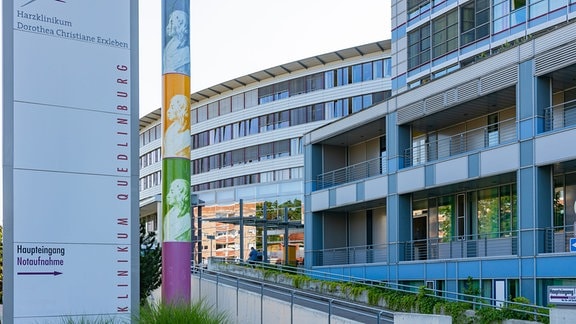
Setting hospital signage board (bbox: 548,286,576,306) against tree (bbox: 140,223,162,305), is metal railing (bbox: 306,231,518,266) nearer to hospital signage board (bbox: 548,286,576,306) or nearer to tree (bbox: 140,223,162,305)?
hospital signage board (bbox: 548,286,576,306)

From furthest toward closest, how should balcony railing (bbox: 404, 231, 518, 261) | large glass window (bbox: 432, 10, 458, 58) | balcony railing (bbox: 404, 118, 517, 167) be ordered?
large glass window (bbox: 432, 10, 458, 58), balcony railing (bbox: 404, 118, 517, 167), balcony railing (bbox: 404, 231, 518, 261)

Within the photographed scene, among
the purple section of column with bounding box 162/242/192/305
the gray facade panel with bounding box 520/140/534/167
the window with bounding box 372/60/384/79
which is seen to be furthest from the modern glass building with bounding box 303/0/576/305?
the window with bounding box 372/60/384/79

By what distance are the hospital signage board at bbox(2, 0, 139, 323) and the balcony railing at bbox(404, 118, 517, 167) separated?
19161 mm

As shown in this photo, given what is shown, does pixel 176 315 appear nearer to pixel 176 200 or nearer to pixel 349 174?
pixel 176 200

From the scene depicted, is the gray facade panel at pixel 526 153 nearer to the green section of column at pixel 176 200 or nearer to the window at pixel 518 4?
the window at pixel 518 4

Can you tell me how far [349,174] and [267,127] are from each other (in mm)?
23896

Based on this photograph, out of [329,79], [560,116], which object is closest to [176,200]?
[560,116]

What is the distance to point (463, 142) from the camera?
3067 cm

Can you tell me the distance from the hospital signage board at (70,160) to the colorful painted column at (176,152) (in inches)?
316

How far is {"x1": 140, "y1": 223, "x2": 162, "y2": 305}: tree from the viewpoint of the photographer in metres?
23.8

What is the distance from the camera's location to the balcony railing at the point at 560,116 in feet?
79.0

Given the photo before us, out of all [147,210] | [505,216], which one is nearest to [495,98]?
[505,216]

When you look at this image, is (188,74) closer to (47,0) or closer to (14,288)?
(47,0)

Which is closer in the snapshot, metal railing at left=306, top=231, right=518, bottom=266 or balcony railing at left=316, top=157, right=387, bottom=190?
metal railing at left=306, top=231, right=518, bottom=266
